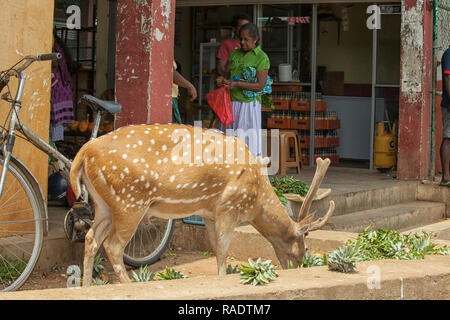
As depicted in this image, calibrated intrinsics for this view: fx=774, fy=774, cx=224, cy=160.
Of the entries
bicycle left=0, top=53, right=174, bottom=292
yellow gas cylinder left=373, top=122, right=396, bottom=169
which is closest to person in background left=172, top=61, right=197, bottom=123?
bicycle left=0, top=53, right=174, bottom=292

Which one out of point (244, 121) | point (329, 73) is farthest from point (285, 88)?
point (244, 121)

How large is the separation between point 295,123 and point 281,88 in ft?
2.02

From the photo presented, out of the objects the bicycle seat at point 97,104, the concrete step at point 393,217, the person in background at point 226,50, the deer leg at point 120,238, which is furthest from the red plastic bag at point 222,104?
the deer leg at point 120,238

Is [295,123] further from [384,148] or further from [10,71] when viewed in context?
[10,71]

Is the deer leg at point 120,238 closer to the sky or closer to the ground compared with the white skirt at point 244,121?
closer to the ground

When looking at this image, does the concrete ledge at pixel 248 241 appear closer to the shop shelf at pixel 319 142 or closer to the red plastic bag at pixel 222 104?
the red plastic bag at pixel 222 104

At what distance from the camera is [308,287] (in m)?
4.52

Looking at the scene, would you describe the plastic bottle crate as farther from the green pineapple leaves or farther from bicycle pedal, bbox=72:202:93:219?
the green pineapple leaves

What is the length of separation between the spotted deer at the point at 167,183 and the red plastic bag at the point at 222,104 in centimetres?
289

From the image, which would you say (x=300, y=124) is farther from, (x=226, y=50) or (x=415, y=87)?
(x=226, y=50)

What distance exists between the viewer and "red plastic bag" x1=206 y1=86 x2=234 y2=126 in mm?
8539

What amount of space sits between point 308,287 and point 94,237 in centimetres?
159

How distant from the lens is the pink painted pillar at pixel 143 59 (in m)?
6.75
